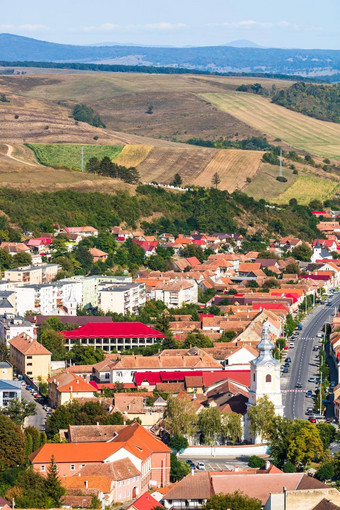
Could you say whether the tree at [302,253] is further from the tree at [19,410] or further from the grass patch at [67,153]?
the tree at [19,410]

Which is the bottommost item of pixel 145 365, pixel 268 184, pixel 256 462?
pixel 145 365

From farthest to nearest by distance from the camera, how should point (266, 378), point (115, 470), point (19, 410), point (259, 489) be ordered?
point (19, 410)
point (266, 378)
point (115, 470)
point (259, 489)

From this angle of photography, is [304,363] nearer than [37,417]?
No

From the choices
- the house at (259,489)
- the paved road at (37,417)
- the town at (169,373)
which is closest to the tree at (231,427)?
the town at (169,373)

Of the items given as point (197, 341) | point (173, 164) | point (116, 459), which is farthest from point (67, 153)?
point (116, 459)

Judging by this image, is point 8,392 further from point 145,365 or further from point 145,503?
point 145,503

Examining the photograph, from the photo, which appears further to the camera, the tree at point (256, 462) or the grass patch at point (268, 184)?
the grass patch at point (268, 184)

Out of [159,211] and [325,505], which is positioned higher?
[325,505]
